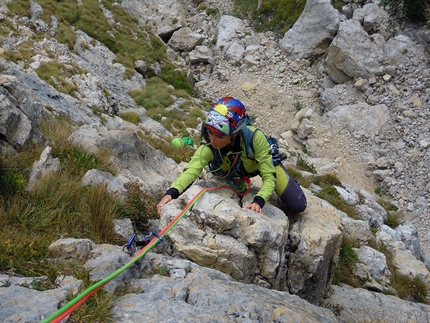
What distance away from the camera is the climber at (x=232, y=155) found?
13.5 feet

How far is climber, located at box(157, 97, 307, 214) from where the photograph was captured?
4105 millimetres

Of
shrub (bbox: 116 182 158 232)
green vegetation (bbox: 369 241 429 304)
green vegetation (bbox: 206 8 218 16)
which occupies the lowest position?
green vegetation (bbox: 369 241 429 304)

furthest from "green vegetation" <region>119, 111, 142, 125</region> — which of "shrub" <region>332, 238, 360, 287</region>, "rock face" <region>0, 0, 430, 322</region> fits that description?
"shrub" <region>332, 238, 360, 287</region>

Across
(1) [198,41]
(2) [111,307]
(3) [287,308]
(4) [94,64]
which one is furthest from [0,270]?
(1) [198,41]

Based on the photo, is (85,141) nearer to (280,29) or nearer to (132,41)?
(132,41)

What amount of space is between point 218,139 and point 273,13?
77.2 ft

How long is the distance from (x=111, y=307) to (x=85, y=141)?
13.6 ft

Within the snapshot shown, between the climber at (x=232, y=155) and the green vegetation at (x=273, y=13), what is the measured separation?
70.0ft

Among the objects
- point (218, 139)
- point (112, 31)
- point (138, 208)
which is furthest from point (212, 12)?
point (218, 139)

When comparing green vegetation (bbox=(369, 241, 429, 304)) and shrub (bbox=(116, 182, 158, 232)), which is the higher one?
shrub (bbox=(116, 182, 158, 232))

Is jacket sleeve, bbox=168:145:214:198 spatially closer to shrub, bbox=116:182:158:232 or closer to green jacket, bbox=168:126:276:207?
green jacket, bbox=168:126:276:207

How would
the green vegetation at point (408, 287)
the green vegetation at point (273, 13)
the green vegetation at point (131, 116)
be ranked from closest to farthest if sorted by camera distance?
the green vegetation at point (408, 287), the green vegetation at point (131, 116), the green vegetation at point (273, 13)

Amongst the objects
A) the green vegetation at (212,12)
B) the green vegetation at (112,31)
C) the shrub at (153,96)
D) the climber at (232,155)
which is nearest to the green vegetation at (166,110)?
the shrub at (153,96)

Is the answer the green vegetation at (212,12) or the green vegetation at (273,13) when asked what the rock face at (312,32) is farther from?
the green vegetation at (212,12)
